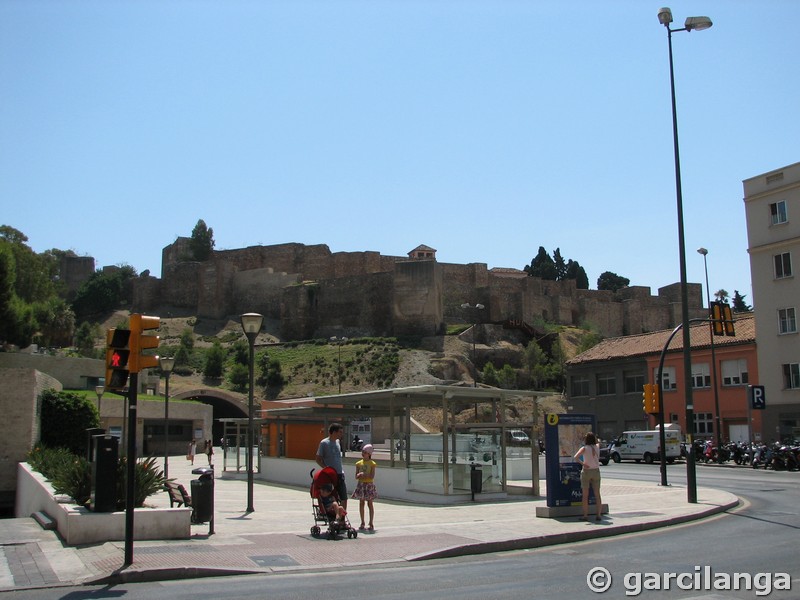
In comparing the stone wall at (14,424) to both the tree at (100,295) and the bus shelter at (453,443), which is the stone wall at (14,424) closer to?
the bus shelter at (453,443)

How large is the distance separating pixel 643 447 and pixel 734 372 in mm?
7208

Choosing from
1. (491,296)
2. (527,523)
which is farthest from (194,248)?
(527,523)

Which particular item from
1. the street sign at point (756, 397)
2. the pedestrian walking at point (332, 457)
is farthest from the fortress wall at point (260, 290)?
the pedestrian walking at point (332, 457)

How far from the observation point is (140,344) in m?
10.2

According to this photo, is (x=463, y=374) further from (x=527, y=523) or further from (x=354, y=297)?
(x=527, y=523)

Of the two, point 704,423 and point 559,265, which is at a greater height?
point 559,265

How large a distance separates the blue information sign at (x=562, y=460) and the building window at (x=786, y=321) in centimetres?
2704

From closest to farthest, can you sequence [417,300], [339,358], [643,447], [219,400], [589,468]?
[589,468] → [643,447] → [219,400] → [339,358] → [417,300]

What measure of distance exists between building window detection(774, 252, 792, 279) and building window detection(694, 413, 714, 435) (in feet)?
27.3

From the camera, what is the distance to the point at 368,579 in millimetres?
9703

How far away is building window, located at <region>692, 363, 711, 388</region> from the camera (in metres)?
43.7

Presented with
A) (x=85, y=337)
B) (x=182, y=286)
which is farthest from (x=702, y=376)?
(x=182, y=286)

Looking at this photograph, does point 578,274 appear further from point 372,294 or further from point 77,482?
point 77,482

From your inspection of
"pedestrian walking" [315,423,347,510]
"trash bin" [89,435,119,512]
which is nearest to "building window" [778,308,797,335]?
"pedestrian walking" [315,423,347,510]
